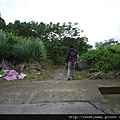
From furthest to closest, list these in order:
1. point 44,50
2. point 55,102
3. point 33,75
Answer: point 44,50
point 33,75
point 55,102

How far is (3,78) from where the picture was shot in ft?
18.7

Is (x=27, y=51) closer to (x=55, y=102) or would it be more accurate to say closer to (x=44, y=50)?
(x=44, y=50)

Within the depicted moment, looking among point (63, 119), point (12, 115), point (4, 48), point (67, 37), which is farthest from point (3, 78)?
point (67, 37)

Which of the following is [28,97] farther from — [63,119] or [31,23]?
[31,23]

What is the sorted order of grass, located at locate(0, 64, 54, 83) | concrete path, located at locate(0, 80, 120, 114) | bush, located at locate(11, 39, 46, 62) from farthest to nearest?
1. bush, located at locate(11, 39, 46, 62)
2. grass, located at locate(0, 64, 54, 83)
3. concrete path, located at locate(0, 80, 120, 114)

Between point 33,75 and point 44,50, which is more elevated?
point 44,50

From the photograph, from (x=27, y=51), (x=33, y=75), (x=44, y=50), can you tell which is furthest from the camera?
(x=44, y=50)

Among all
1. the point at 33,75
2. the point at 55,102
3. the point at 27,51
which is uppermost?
the point at 27,51

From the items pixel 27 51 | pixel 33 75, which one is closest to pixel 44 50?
pixel 27 51

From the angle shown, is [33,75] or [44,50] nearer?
[33,75]

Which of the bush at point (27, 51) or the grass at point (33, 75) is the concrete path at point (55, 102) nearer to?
the grass at point (33, 75)

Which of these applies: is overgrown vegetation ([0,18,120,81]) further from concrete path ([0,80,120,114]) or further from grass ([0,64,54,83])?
concrete path ([0,80,120,114])

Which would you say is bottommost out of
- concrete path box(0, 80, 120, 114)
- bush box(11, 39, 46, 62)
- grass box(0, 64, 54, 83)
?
concrete path box(0, 80, 120, 114)

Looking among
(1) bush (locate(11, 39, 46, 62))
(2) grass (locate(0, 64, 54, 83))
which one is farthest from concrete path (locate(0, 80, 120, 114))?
(1) bush (locate(11, 39, 46, 62))
